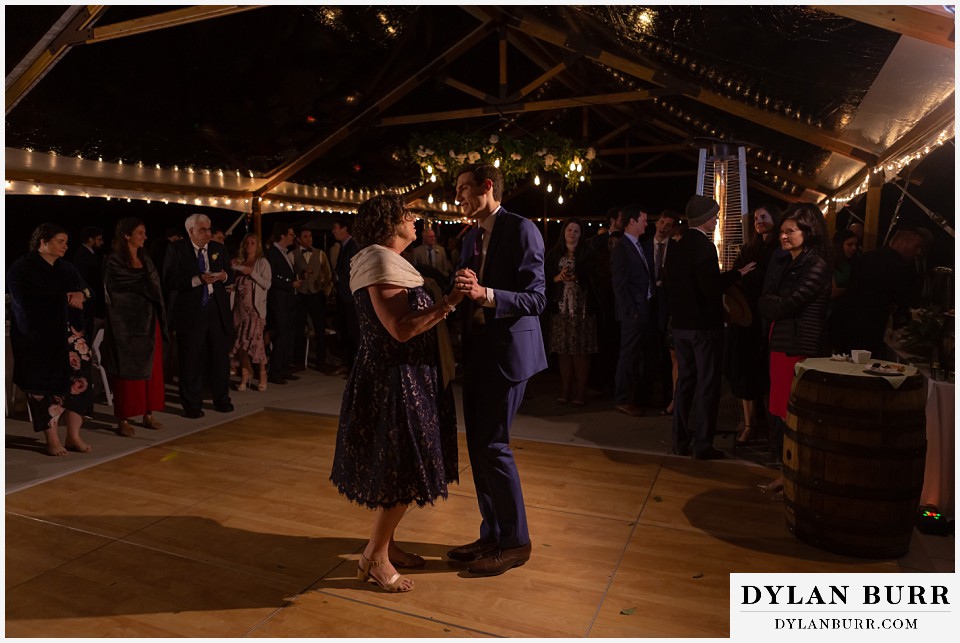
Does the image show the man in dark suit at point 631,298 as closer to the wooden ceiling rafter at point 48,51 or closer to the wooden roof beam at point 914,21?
the wooden roof beam at point 914,21

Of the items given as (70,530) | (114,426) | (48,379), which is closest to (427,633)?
(70,530)

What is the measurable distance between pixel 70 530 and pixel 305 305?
4.30 metres

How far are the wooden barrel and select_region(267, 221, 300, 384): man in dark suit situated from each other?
191 inches

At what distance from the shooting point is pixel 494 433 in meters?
2.69

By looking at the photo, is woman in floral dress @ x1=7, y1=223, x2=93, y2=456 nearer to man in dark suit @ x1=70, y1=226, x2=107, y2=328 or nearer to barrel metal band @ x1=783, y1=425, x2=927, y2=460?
man in dark suit @ x1=70, y1=226, x2=107, y2=328

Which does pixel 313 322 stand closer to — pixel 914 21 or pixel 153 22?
pixel 153 22

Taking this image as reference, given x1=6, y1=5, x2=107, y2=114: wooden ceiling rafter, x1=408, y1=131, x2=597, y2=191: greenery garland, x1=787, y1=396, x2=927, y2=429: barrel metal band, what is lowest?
x1=787, y1=396, x2=927, y2=429: barrel metal band

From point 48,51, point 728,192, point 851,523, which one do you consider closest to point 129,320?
point 48,51

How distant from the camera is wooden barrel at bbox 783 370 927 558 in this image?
9.05 ft

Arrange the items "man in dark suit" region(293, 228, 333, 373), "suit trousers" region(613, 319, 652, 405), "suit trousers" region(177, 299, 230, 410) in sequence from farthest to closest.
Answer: "man in dark suit" region(293, 228, 333, 373), "suit trousers" region(613, 319, 652, 405), "suit trousers" region(177, 299, 230, 410)

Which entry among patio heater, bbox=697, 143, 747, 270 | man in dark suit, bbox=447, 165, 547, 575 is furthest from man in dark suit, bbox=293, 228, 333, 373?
man in dark suit, bbox=447, 165, 547, 575

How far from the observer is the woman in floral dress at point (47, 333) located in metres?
4.14

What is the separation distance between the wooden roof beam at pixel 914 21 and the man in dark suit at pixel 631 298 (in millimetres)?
2283

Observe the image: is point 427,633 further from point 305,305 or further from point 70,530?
point 305,305
